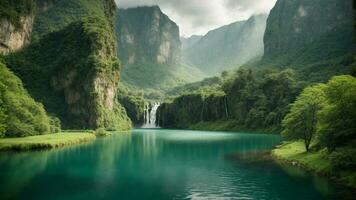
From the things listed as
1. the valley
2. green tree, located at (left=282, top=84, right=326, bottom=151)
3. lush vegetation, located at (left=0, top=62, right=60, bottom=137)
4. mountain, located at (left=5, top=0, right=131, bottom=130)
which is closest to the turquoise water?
the valley

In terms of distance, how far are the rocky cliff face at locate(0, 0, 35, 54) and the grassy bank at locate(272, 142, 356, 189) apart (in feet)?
396

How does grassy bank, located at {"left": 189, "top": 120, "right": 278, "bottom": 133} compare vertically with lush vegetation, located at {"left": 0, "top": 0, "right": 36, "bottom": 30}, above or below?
below

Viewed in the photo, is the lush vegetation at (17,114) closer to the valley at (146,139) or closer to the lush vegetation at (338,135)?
the valley at (146,139)

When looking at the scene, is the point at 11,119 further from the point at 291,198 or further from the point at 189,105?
the point at 189,105

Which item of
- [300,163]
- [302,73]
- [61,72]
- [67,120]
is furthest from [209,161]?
[302,73]

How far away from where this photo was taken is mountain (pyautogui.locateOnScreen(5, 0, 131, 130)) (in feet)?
450

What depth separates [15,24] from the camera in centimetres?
14562

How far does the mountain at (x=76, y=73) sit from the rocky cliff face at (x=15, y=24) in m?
3.51

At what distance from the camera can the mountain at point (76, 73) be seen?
137m

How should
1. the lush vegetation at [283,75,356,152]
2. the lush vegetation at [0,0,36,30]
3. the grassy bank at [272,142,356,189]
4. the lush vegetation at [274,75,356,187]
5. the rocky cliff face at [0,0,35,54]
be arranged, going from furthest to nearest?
the lush vegetation at [0,0,36,30]
the rocky cliff face at [0,0,35,54]
the lush vegetation at [283,75,356,152]
the lush vegetation at [274,75,356,187]
the grassy bank at [272,142,356,189]

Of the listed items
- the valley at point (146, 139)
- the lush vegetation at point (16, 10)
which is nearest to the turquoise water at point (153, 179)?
the valley at point (146, 139)

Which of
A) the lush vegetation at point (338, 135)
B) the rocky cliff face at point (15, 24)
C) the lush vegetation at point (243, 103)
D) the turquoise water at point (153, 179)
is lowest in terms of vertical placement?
the turquoise water at point (153, 179)

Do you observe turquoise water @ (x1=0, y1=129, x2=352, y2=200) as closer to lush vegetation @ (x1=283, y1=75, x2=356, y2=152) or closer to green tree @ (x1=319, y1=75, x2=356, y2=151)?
lush vegetation @ (x1=283, y1=75, x2=356, y2=152)

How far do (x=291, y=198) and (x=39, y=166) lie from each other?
93.1ft
